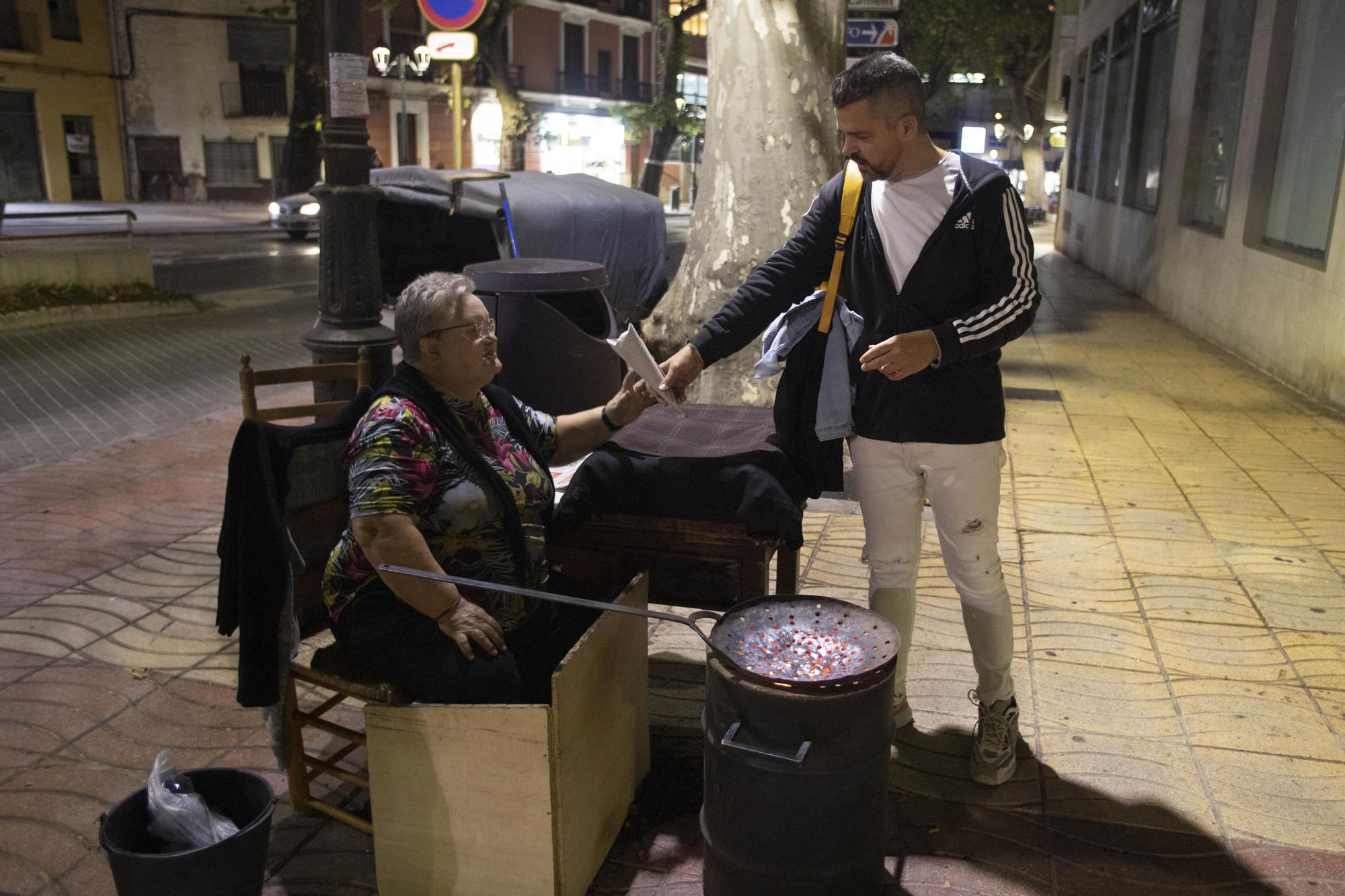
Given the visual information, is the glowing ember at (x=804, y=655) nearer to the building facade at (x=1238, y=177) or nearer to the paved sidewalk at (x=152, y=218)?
the building facade at (x=1238, y=177)

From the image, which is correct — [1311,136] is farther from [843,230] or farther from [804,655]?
[804,655]

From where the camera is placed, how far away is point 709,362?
11.0 ft

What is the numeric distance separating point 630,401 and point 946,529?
3.29 feet

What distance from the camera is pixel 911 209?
295cm

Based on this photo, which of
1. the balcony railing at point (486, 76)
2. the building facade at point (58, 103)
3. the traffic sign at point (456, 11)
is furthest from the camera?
the balcony railing at point (486, 76)

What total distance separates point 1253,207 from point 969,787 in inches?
346

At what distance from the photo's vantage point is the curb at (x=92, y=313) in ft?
37.5

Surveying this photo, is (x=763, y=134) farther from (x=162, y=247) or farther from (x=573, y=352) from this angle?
(x=162, y=247)

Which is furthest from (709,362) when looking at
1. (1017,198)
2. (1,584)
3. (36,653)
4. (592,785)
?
(1,584)

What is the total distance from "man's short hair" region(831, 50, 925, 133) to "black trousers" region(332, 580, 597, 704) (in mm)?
1680

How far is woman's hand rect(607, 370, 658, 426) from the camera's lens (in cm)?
326

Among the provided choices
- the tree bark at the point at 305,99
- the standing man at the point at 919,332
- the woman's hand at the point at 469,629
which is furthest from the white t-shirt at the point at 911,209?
the tree bark at the point at 305,99

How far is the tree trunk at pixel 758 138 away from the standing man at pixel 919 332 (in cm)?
323

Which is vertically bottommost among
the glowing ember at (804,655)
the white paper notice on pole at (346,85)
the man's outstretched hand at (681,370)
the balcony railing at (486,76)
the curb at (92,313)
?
the curb at (92,313)
